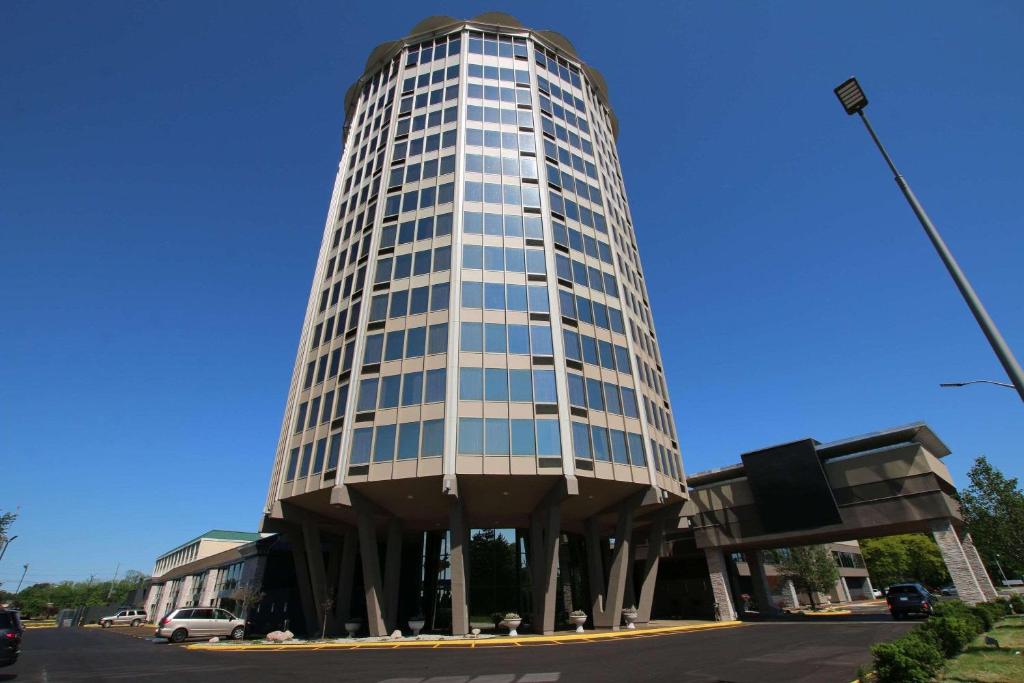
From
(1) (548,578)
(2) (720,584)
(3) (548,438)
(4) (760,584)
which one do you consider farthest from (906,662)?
(4) (760,584)

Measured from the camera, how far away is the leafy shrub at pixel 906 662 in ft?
31.0

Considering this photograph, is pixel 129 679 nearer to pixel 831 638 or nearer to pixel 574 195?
pixel 831 638

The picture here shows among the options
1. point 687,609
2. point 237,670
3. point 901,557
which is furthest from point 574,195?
point 901,557

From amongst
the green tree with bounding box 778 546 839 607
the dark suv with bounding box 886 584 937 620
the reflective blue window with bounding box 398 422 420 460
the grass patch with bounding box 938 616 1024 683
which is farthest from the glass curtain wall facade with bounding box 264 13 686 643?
the green tree with bounding box 778 546 839 607

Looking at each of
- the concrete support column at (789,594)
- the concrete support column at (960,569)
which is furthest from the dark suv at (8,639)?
the concrete support column at (789,594)

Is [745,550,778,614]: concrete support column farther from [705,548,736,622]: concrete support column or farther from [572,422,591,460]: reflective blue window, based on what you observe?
[572,422,591,460]: reflective blue window

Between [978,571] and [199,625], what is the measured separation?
162 feet

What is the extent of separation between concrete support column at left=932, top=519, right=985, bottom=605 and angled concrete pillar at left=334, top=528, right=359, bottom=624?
36329 mm

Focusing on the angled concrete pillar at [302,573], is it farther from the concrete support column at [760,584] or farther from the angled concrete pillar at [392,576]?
the concrete support column at [760,584]

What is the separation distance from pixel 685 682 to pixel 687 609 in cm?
3759

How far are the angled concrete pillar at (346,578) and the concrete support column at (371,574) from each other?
13.7 ft

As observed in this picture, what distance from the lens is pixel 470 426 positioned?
87.1 feet

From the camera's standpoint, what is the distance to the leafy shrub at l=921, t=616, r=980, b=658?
1362 cm

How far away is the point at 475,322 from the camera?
29.7 meters
